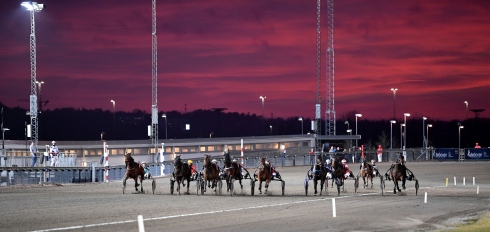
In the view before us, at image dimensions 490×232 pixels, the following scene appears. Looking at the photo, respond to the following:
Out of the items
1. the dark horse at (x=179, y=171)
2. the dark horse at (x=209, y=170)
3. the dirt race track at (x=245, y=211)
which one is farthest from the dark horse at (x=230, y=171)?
the dark horse at (x=179, y=171)

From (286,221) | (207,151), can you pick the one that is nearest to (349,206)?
(286,221)

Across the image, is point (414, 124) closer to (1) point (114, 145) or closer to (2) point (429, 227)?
(1) point (114, 145)

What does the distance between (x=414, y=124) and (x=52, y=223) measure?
18269 cm

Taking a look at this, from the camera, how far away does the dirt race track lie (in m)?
19.7

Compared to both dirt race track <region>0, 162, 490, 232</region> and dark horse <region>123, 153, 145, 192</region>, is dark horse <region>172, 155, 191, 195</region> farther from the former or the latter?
dirt race track <region>0, 162, 490, 232</region>

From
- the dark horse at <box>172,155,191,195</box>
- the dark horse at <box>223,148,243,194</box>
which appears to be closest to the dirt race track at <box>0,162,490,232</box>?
the dark horse at <box>223,148,243,194</box>

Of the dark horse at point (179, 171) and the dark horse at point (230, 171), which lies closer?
the dark horse at point (230, 171)

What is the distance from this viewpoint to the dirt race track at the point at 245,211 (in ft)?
64.6

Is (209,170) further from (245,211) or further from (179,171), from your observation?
(245,211)

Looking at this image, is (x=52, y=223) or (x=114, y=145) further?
(x=114, y=145)

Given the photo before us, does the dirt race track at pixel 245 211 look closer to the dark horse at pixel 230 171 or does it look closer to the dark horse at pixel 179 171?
the dark horse at pixel 230 171

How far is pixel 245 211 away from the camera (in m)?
24.4

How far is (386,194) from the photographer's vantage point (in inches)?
1352

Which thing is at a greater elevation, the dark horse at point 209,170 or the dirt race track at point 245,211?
the dark horse at point 209,170
